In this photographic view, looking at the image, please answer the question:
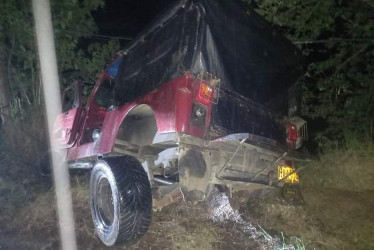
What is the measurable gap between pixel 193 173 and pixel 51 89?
592 cm

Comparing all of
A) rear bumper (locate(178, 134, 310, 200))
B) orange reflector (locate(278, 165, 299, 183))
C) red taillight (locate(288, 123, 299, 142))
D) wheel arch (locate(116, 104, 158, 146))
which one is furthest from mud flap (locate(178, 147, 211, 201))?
red taillight (locate(288, 123, 299, 142))

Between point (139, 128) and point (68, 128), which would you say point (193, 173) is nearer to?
point (139, 128)

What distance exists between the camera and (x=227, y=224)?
4.47m

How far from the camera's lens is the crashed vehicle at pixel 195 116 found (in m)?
3.42

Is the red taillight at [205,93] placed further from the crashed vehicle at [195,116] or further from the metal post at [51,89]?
the metal post at [51,89]

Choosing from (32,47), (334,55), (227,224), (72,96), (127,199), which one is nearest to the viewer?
(127,199)

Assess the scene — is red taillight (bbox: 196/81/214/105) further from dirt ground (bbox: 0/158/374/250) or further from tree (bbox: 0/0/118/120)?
tree (bbox: 0/0/118/120)

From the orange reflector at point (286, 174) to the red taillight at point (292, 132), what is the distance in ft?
1.27

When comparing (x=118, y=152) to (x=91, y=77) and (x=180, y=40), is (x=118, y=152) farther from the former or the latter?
(x=91, y=77)

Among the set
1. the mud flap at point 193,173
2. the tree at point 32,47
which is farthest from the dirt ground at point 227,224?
the tree at point 32,47

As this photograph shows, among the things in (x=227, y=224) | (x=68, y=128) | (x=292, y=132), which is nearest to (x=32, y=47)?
(x=68, y=128)

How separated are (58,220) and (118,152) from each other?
162cm

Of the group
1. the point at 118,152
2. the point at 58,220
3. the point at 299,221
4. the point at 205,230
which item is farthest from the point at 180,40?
the point at 58,220

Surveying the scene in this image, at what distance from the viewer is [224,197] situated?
492cm
